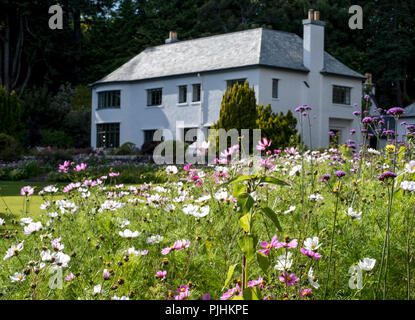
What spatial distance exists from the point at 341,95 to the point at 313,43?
12.2ft

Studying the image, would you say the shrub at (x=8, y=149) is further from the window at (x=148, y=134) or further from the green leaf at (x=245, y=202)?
the green leaf at (x=245, y=202)

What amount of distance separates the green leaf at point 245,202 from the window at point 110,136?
30386 millimetres

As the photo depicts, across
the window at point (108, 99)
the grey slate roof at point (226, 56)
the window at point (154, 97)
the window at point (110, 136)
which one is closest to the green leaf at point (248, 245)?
the grey slate roof at point (226, 56)

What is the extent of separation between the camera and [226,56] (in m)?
28.4

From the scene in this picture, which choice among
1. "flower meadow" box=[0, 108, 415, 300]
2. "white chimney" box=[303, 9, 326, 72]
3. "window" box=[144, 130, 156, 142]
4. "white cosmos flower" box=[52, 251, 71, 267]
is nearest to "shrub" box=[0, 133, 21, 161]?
"window" box=[144, 130, 156, 142]

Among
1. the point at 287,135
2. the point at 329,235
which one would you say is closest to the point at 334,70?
the point at 287,135

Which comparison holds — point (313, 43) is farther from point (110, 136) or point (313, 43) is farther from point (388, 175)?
point (388, 175)

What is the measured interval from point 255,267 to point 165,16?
39.8 meters

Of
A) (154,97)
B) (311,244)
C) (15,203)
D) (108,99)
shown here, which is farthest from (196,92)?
(311,244)

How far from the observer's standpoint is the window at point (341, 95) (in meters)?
29.5

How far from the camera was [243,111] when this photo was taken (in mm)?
22391

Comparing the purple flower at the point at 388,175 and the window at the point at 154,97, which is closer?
the purple flower at the point at 388,175
